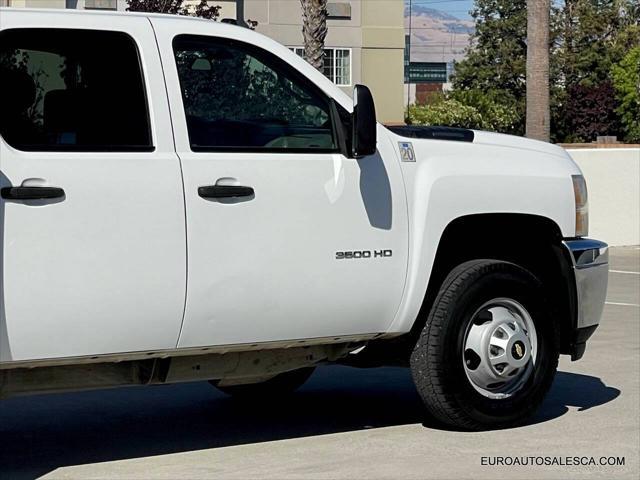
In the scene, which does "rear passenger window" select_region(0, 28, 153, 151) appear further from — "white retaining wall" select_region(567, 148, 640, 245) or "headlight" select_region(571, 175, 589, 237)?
"white retaining wall" select_region(567, 148, 640, 245)

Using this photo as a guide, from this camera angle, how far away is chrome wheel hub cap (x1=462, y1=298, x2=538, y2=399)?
7.88m

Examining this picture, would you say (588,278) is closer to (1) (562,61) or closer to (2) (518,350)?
(2) (518,350)

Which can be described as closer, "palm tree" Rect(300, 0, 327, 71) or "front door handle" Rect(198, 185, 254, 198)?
"front door handle" Rect(198, 185, 254, 198)

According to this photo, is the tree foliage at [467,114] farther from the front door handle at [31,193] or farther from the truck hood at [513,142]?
the front door handle at [31,193]

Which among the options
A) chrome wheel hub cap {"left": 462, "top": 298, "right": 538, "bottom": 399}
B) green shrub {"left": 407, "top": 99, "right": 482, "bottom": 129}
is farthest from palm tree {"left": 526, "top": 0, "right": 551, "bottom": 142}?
green shrub {"left": 407, "top": 99, "right": 482, "bottom": 129}

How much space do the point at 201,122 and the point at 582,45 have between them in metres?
69.6

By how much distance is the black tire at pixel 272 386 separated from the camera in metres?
8.98

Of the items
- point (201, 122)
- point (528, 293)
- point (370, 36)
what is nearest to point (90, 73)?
point (201, 122)

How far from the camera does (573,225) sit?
837 centimetres

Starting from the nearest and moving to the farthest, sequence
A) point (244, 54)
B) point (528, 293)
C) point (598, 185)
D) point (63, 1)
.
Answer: point (244, 54) → point (528, 293) → point (598, 185) → point (63, 1)

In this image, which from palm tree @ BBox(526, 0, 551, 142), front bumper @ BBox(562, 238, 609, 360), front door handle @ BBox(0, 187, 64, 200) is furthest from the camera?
palm tree @ BBox(526, 0, 551, 142)

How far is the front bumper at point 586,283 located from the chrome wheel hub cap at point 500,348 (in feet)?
1.20

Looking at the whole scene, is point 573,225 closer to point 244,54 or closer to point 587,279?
point 587,279

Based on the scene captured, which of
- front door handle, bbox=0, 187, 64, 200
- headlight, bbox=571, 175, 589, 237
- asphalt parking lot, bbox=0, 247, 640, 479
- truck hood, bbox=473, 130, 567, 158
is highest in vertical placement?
truck hood, bbox=473, 130, 567, 158
